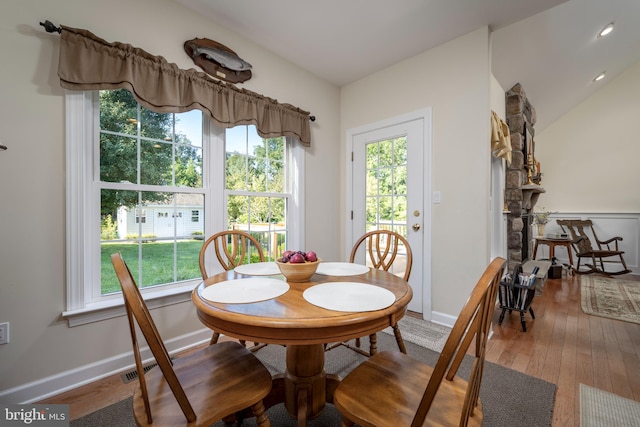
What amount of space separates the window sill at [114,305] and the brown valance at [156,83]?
1295mm

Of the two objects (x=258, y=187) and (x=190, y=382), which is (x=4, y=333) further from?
(x=258, y=187)

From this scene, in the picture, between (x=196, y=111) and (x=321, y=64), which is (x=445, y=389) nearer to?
(x=196, y=111)

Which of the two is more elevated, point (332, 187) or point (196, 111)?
point (196, 111)

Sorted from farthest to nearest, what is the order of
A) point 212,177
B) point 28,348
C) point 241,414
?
point 212,177 < point 28,348 < point 241,414

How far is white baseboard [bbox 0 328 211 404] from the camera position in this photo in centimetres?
145

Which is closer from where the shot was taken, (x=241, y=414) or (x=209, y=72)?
(x=241, y=414)

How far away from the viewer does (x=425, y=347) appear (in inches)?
83.6

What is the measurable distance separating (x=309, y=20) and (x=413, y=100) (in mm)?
1247

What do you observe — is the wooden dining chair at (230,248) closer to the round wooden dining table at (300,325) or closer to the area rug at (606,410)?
the round wooden dining table at (300,325)

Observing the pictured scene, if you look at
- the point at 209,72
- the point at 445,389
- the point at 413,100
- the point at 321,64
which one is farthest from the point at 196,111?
the point at 445,389

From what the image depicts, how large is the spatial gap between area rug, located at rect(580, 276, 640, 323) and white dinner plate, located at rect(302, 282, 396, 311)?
10.3 feet

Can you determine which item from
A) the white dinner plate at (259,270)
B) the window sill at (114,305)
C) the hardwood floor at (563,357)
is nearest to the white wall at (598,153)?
the hardwood floor at (563,357)

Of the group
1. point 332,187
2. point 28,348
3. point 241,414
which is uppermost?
point 332,187

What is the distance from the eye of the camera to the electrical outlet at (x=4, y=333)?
1421mm
